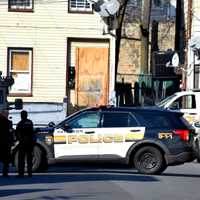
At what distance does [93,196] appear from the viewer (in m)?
14.2

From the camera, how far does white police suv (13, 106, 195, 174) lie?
1928 centimetres

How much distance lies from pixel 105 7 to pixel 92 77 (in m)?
3.10

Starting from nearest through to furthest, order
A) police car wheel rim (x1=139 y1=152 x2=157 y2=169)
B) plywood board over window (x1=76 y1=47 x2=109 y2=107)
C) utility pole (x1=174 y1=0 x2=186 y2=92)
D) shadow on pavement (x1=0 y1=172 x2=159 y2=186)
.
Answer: shadow on pavement (x1=0 y1=172 x2=159 y2=186) < police car wheel rim (x1=139 y1=152 x2=157 y2=169) < plywood board over window (x1=76 y1=47 x2=109 y2=107) < utility pole (x1=174 y1=0 x2=186 y2=92)

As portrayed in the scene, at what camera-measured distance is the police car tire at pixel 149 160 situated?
19.4 meters

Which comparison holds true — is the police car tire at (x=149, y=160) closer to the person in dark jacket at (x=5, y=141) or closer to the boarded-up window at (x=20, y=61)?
the person in dark jacket at (x=5, y=141)

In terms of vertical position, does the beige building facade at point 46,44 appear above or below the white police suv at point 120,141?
above

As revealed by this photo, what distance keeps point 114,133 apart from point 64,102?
11.9 m

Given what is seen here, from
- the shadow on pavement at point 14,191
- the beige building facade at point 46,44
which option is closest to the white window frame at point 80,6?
the beige building facade at point 46,44

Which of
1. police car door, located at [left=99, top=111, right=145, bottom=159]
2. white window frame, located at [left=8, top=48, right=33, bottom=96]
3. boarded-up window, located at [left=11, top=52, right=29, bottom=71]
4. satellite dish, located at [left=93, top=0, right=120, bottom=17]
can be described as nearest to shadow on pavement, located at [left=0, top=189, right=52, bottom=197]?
police car door, located at [left=99, top=111, right=145, bottom=159]

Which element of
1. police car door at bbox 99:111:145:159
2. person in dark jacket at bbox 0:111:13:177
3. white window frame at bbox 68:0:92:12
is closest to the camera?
person in dark jacket at bbox 0:111:13:177

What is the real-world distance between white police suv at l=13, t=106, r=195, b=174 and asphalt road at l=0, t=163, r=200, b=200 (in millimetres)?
416

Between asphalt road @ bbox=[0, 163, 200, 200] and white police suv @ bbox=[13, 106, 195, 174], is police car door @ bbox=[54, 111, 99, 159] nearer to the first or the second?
white police suv @ bbox=[13, 106, 195, 174]

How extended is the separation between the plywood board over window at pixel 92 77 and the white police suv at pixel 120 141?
12.4m

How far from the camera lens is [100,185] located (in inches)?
637
